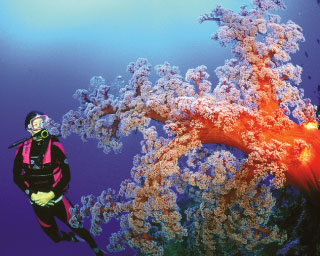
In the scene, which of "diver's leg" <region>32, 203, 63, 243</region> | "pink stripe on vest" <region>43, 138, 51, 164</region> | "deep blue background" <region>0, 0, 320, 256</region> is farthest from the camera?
"deep blue background" <region>0, 0, 320, 256</region>

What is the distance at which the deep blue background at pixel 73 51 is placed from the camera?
78.4ft

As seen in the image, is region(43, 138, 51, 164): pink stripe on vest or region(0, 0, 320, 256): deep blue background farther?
region(0, 0, 320, 256): deep blue background

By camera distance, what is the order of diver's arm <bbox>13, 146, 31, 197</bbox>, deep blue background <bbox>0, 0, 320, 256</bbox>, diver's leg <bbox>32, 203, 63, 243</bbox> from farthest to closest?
1. deep blue background <bbox>0, 0, 320, 256</bbox>
2. diver's leg <bbox>32, 203, 63, 243</bbox>
3. diver's arm <bbox>13, 146, 31, 197</bbox>

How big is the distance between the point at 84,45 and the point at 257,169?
103 feet

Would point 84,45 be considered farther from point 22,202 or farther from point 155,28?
point 22,202

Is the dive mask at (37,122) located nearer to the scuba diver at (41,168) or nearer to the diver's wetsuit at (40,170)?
the scuba diver at (41,168)

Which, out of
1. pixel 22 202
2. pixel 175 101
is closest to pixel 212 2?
pixel 175 101

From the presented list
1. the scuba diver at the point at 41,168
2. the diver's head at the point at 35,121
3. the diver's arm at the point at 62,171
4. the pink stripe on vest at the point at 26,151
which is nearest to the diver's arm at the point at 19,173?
the scuba diver at the point at 41,168

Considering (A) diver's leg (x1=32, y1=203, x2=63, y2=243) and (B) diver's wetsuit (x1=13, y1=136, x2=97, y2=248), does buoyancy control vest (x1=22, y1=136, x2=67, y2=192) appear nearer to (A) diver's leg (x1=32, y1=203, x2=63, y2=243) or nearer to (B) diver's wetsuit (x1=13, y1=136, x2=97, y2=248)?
(B) diver's wetsuit (x1=13, y1=136, x2=97, y2=248)

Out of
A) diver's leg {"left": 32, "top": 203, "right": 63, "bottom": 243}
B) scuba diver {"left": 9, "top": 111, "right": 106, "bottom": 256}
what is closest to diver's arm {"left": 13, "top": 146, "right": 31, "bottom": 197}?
scuba diver {"left": 9, "top": 111, "right": 106, "bottom": 256}

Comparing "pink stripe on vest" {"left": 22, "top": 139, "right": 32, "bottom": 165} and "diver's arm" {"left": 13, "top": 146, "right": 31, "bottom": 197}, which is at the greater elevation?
"pink stripe on vest" {"left": 22, "top": 139, "right": 32, "bottom": 165}

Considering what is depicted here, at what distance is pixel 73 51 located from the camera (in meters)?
30.3

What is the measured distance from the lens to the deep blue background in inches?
941

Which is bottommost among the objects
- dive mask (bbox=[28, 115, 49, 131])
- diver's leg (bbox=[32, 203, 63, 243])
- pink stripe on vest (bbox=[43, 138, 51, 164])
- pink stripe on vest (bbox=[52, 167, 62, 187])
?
diver's leg (bbox=[32, 203, 63, 243])
